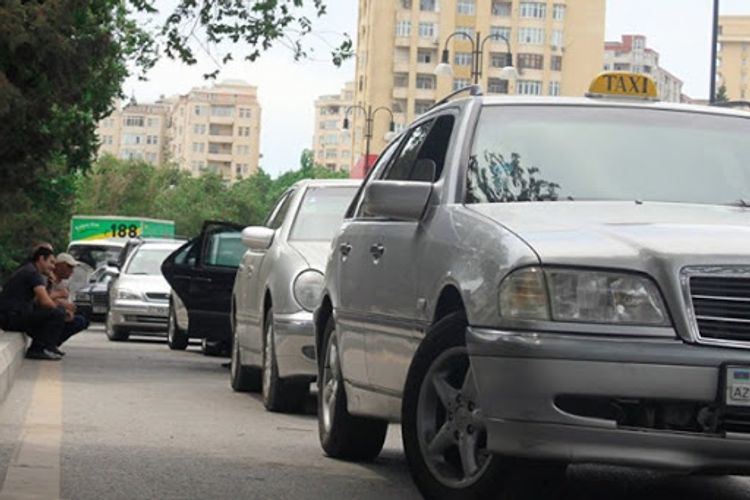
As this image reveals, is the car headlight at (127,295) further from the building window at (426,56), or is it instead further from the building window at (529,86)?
the building window at (529,86)

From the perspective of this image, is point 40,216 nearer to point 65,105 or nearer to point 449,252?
point 65,105

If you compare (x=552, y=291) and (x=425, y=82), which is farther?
(x=425, y=82)

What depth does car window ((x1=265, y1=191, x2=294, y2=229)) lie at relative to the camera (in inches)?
567

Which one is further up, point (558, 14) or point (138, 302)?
point (558, 14)

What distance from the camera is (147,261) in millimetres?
31391

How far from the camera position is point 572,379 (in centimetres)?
630

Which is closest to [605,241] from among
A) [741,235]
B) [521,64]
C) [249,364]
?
[741,235]

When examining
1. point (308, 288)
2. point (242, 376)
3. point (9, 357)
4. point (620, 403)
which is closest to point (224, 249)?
point (242, 376)

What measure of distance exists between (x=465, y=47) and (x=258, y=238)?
448 feet

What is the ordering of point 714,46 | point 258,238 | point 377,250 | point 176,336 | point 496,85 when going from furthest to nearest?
1. point 496,85
2. point 714,46
3. point 176,336
4. point 258,238
5. point 377,250

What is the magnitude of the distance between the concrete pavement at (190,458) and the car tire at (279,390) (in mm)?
118

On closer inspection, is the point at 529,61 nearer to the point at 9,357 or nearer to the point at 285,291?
the point at 9,357

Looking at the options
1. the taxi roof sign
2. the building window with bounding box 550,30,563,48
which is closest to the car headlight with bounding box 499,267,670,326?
the taxi roof sign

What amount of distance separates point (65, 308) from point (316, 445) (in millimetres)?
9891
